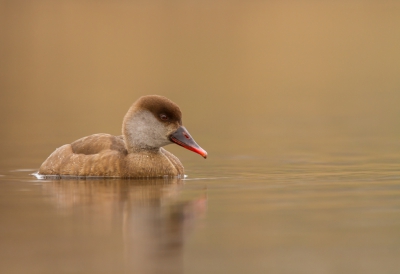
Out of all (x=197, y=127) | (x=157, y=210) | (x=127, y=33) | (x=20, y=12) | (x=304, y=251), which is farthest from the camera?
(x=20, y=12)

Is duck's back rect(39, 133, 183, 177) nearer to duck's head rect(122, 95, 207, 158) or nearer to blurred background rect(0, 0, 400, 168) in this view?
duck's head rect(122, 95, 207, 158)

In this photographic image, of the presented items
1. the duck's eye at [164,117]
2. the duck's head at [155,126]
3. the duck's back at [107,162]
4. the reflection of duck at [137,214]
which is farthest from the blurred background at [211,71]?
the reflection of duck at [137,214]

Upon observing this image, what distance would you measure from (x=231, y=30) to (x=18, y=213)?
6658cm

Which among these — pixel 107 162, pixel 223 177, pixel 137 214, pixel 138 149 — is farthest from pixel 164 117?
pixel 137 214

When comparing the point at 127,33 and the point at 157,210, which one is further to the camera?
the point at 127,33

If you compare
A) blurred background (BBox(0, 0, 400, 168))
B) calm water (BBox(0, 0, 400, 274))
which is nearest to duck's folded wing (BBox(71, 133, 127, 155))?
calm water (BBox(0, 0, 400, 274))

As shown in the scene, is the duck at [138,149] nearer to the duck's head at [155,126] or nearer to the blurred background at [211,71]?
the duck's head at [155,126]

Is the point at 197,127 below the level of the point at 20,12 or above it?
below

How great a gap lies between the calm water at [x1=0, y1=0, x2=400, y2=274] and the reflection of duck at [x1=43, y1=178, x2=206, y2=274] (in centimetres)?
2

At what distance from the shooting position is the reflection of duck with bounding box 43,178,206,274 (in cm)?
748

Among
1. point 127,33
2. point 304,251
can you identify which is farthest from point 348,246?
point 127,33

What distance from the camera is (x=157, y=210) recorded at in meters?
9.49

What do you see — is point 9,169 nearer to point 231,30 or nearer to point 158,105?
point 158,105

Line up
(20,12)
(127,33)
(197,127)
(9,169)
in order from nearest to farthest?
(9,169)
(197,127)
(127,33)
(20,12)
